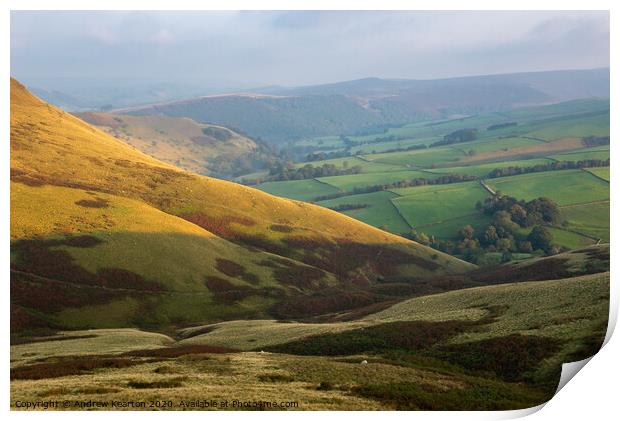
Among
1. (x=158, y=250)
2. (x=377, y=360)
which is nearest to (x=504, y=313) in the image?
(x=377, y=360)

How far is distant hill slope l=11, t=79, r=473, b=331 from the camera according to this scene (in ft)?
355

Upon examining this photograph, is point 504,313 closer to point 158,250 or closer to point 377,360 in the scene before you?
point 377,360

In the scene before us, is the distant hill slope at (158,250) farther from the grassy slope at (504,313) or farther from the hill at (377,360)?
the hill at (377,360)

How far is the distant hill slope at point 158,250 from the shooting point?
108m

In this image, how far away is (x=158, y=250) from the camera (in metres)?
128

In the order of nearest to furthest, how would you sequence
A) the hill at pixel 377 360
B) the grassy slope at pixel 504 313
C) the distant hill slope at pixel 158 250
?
the hill at pixel 377 360, the grassy slope at pixel 504 313, the distant hill slope at pixel 158 250

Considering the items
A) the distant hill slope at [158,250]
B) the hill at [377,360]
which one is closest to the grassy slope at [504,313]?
the hill at [377,360]

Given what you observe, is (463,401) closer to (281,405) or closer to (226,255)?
(281,405)

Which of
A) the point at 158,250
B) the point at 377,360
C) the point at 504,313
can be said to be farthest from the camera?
the point at 158,250

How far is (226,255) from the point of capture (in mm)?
141625
